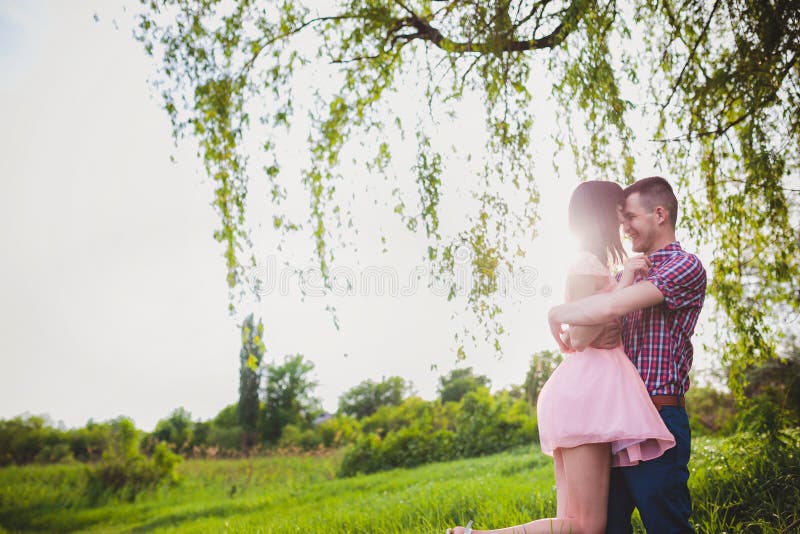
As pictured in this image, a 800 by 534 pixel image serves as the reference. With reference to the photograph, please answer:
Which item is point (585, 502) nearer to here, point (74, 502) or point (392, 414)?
point (74, 502)

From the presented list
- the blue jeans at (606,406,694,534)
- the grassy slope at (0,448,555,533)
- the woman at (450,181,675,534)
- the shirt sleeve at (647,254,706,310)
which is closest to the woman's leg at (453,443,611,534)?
the woman at (450,181,675,534)

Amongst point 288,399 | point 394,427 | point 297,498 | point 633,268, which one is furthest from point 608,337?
point 288,399

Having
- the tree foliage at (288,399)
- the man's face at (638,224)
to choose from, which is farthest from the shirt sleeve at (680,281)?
the tree foliage at (288,399)

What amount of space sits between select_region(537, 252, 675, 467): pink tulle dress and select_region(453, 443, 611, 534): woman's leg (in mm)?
54

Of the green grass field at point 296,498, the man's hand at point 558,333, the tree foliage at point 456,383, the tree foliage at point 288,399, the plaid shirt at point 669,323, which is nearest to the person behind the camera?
the plaid shirt at point 669,323

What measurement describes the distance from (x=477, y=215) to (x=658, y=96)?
67.3 inches

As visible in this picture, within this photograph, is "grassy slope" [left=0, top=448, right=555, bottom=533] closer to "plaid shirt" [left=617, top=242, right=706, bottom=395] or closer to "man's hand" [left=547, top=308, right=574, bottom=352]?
"man's hand" [left=547, top=308, right=574, bottom=352]

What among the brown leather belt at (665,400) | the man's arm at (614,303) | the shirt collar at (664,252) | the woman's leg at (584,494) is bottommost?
the woman's leg at (584,494)

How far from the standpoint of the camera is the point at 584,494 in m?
1.88

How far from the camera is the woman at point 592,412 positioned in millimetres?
1843

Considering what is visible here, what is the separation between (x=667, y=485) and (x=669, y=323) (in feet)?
1.88

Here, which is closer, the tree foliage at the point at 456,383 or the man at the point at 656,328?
the man at the point at 656,328

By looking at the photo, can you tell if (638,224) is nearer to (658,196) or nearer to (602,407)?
(658,196)

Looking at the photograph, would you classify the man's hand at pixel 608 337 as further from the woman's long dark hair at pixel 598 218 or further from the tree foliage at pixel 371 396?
the tree foliage at pixel 371 396
